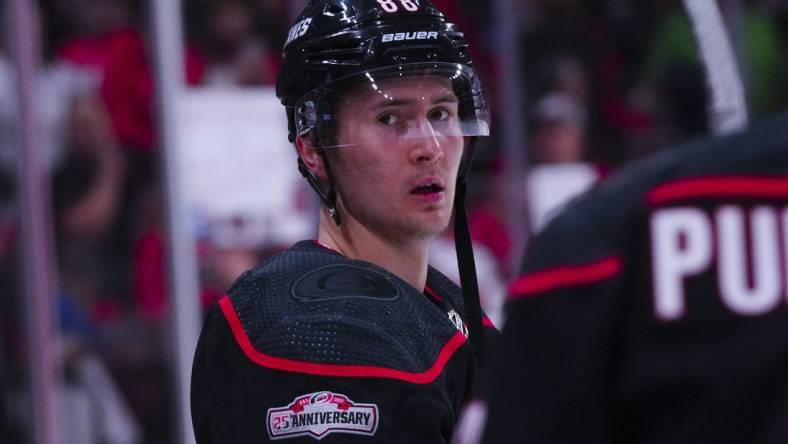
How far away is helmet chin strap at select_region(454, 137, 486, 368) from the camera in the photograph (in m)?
1.74

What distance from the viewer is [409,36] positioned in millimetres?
1761

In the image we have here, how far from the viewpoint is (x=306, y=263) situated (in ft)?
5.58

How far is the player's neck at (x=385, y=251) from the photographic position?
181cm

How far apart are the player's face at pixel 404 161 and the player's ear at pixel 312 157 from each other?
0.18ft

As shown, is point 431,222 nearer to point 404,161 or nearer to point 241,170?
point 404,161

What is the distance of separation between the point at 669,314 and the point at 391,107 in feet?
3.50

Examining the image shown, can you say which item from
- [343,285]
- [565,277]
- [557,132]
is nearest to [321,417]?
[343,285]

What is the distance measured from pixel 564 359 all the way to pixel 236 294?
3.26 ft

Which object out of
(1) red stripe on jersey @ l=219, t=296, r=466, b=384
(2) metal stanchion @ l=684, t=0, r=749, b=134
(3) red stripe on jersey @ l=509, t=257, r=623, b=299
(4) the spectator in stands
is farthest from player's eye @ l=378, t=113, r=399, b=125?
(4) the spectator in stands

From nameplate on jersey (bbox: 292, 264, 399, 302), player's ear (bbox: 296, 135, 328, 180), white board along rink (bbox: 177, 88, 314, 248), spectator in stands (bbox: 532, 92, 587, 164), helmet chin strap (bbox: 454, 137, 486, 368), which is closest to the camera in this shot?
nameplate on jersey (bbox: 292, 264, 399, 302)

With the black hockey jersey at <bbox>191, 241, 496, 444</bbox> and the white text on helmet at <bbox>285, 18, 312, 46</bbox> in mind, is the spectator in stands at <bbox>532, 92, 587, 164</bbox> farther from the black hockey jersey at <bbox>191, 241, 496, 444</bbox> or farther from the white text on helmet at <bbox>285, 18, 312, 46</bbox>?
the black hockey jersey at <bbox>191, 241, 496, 444</bbox>

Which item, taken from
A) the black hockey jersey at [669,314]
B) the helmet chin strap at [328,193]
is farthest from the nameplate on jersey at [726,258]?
the helmet chin strap at [328,193]

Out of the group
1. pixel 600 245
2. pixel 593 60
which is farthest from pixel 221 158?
pixel 600 245

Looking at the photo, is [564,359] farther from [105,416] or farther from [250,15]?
[250,15]
